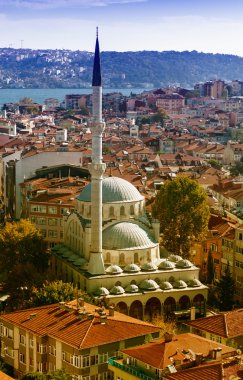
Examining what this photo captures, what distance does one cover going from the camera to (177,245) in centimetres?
3519

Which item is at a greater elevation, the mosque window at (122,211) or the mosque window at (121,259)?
the mosque window at (122,211)

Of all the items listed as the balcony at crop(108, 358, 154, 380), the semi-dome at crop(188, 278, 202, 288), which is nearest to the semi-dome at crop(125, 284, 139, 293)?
the semi-dome at crop(188, 278, 202, 288)

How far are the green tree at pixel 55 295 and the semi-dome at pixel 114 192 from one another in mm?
5812

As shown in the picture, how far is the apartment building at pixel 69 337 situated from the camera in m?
21.3

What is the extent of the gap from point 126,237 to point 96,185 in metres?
2.08

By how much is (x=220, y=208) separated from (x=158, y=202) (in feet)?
28.6

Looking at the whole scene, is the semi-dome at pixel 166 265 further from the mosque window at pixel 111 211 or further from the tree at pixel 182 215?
the tree at pixel 182 215

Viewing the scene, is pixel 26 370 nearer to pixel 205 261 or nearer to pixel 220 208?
pixel 205 261

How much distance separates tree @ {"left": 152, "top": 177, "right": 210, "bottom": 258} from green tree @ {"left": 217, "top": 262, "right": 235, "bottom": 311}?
497 centimetres

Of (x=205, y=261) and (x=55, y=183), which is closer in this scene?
(x=205, y=261)

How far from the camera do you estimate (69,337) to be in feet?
70.9

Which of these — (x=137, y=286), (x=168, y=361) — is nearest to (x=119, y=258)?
(x=137, y=286)

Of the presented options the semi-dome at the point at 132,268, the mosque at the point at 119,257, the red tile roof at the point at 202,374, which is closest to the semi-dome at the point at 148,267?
the mosque at the point at 119,257

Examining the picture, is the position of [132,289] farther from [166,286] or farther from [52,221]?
[52,221]
